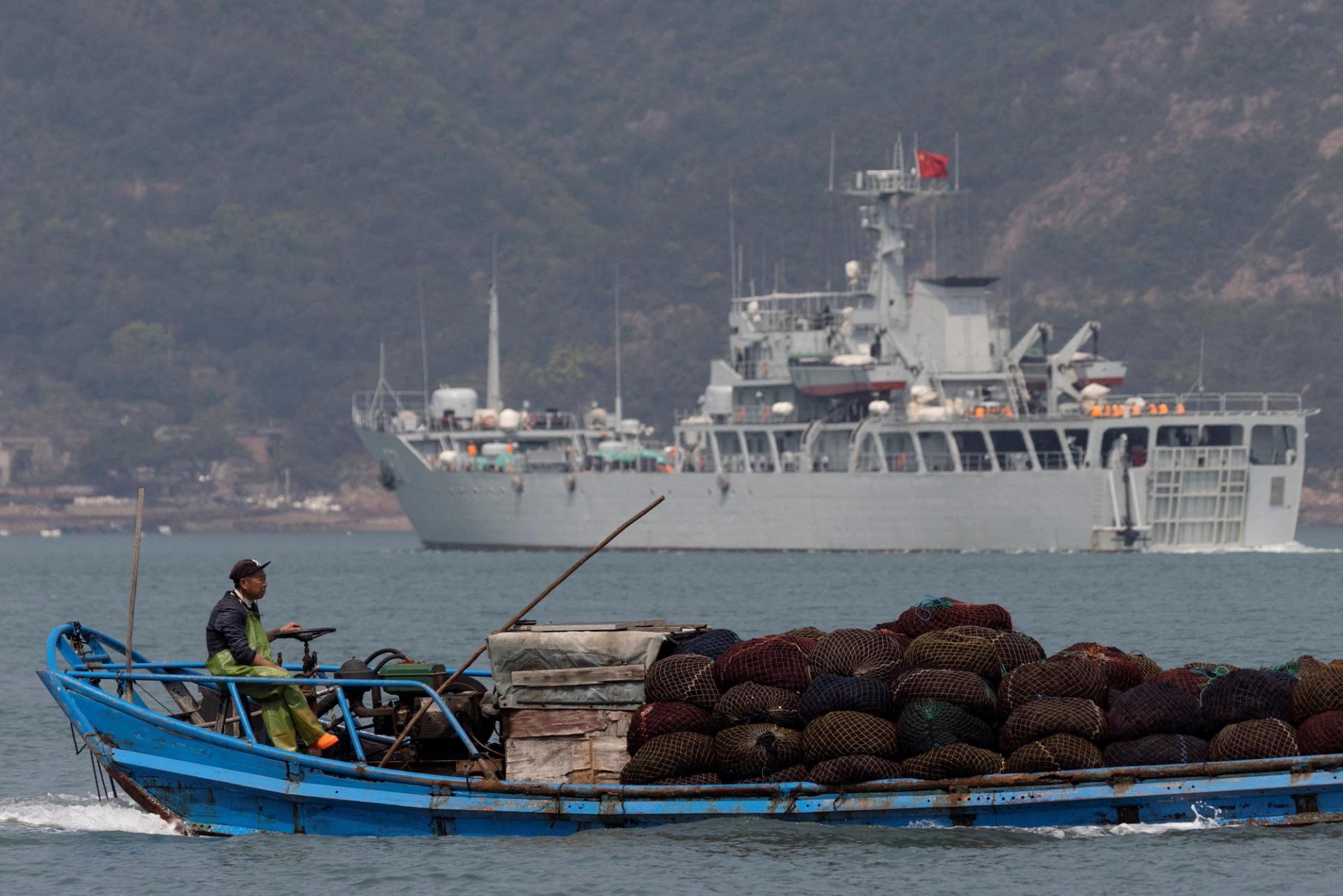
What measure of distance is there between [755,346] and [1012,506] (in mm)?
15150

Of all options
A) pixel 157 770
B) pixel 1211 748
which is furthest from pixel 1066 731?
pixel 157 770

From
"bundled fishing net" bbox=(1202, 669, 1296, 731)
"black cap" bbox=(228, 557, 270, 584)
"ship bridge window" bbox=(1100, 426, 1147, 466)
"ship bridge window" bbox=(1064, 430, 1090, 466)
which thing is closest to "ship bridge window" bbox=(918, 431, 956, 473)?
"ship bridge window" bbox=(1064, 430, 1090, 466)

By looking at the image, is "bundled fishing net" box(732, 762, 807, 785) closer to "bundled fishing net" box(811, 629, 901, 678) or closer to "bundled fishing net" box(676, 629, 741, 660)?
"bundled fishing net" box(811, 629, 901, 678)

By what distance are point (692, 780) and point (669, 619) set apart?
34312 millimetres

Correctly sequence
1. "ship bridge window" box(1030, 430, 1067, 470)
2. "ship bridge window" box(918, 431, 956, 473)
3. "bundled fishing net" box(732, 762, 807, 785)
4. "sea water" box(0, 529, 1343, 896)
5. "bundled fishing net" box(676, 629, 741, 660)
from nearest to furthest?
"sea water" box(0, 529, 1343, 896) → "bundled fishing net" box(732, 762, 807, 785) → "bundled fishing net" box(676, 629, 741, 660) → "ship bridge window" box(1030, 430, 1067, 470) → "ship bridge window" box(918, 431, 956, 473)

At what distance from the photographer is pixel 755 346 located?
9506cm

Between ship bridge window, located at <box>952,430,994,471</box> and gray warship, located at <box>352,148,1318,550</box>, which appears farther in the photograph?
ship bridge window, located at <box>952,430,994,471</box>

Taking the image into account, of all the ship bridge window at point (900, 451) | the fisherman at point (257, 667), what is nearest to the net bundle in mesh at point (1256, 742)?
the fisherman at point (257, 667)

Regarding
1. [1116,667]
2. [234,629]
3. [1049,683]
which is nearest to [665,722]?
[1049,683]

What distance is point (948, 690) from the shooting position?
2136 centimetres

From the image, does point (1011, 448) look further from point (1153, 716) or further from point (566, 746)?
point (566, 746)

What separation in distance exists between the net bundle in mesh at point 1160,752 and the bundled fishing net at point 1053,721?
0.92 feet

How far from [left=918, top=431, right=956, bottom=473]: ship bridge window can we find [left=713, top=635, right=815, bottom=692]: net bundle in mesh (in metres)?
63.8

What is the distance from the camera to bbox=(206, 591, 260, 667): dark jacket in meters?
21.8
